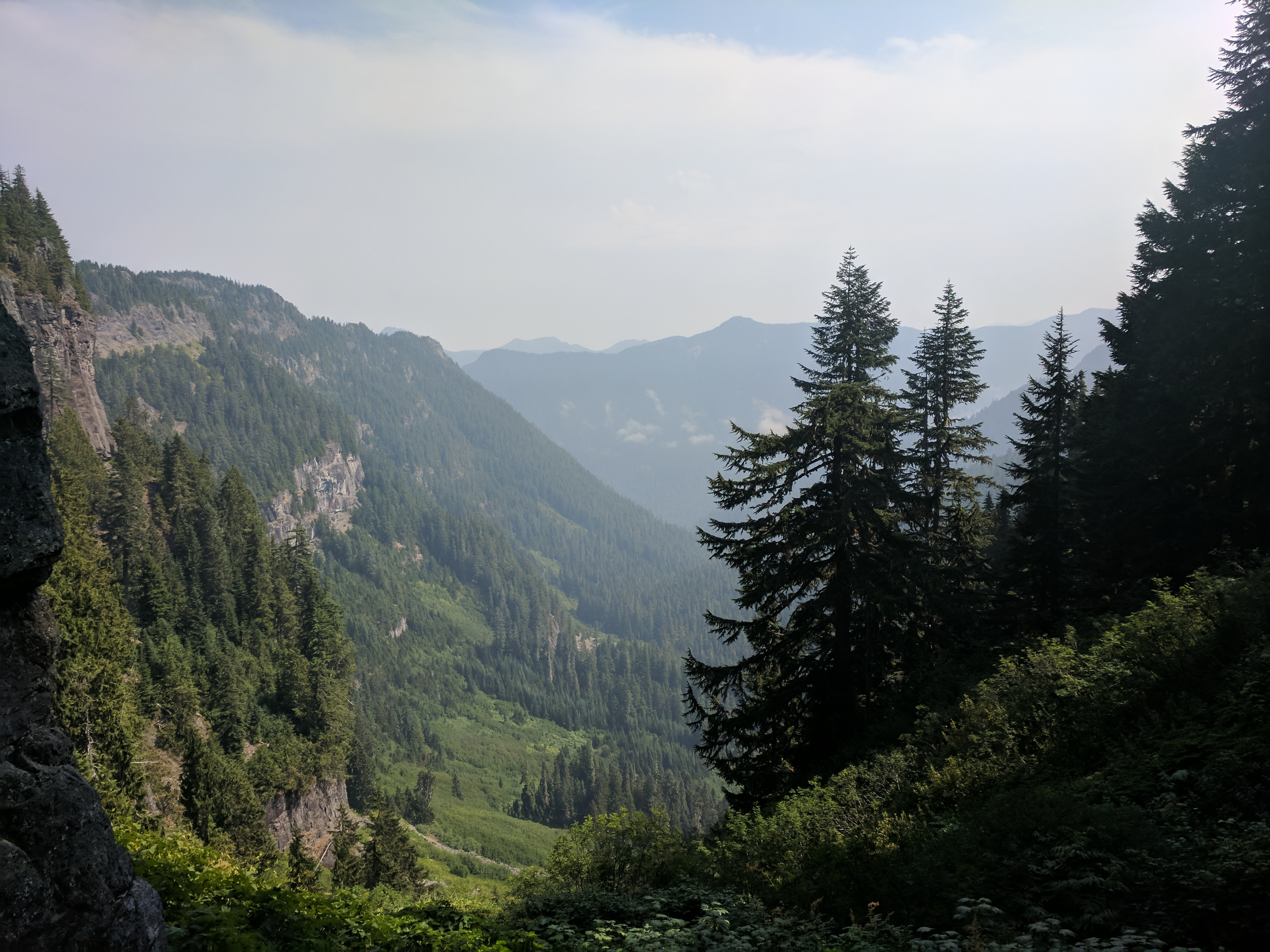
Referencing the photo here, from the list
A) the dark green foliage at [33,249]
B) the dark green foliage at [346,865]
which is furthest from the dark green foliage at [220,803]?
the dark green foliage at [33,249]

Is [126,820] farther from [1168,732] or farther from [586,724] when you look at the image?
[586,724]

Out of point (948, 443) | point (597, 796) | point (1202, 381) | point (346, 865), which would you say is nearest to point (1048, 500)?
point (948, 443)

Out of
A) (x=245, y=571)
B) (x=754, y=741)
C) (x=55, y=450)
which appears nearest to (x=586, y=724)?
(x=245, y=571)

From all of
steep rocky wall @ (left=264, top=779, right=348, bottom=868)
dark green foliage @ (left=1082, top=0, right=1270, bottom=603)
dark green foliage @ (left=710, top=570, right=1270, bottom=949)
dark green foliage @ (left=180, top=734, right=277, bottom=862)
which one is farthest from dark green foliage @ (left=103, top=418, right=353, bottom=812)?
dark green foliage @ (left=1082, top=0, right=1270, bottom=603)

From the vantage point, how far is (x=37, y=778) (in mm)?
4746

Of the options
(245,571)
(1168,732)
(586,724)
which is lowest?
(586,724)

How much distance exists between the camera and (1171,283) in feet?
63.4

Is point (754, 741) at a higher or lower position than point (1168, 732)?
lower

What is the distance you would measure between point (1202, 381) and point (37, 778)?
75.4ft

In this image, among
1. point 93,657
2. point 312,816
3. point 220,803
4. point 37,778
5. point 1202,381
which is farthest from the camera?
point 312,816

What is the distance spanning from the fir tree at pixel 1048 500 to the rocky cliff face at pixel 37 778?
1995cm

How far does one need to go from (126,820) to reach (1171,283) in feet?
99.2

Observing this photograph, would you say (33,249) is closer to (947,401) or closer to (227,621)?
(227,621)

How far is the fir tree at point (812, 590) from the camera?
15398mm
